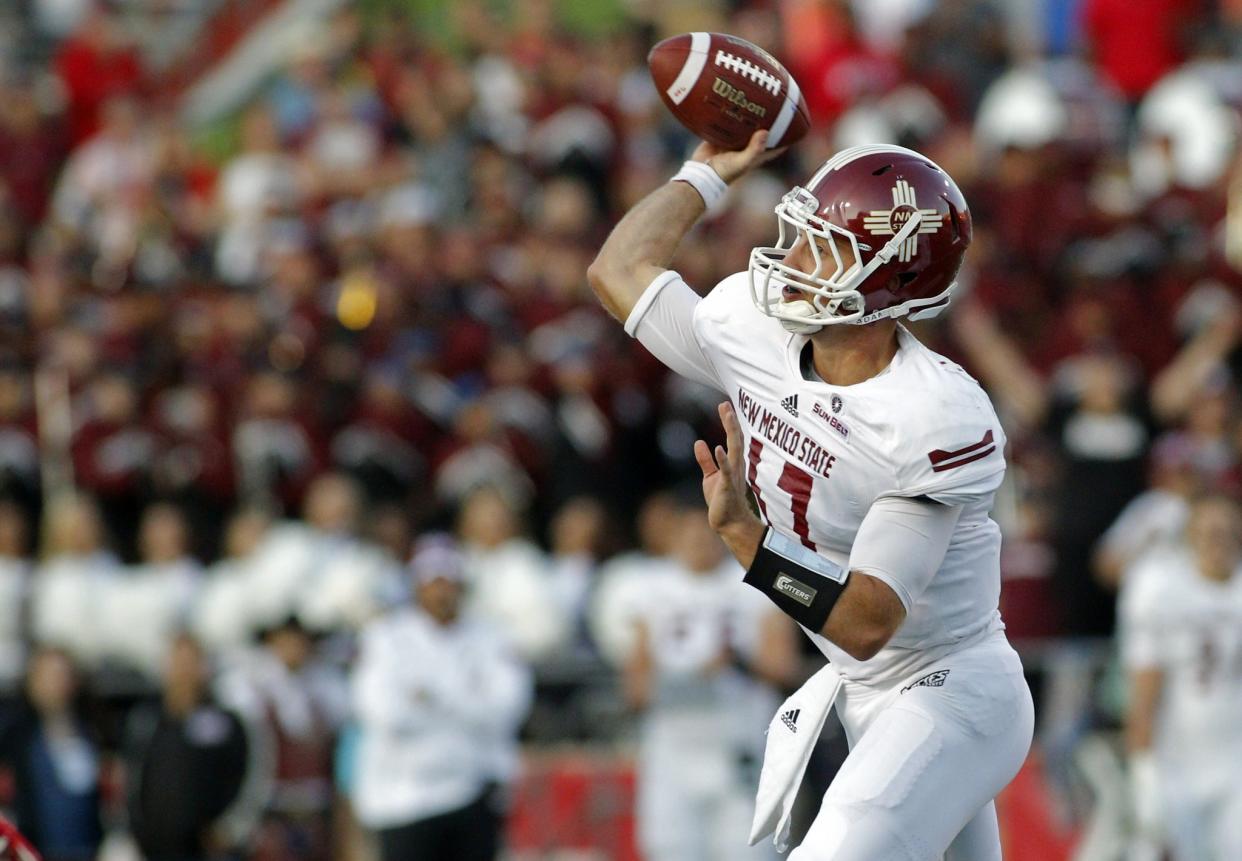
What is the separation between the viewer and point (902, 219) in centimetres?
411

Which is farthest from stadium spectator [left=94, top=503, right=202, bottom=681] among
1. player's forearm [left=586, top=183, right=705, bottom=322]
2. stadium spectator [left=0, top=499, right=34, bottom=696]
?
player's forearm [left=586, top=183, right=705, bottom=322]

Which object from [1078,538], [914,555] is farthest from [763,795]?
[1078,538]

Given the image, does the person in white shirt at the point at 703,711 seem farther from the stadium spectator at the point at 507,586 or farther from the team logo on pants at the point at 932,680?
the team logo on pants at the point at 932,680

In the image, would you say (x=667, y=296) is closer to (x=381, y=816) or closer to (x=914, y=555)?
(x=914, y=555)

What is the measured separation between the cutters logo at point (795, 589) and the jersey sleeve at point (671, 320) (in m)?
0.68

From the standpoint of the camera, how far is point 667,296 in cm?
443

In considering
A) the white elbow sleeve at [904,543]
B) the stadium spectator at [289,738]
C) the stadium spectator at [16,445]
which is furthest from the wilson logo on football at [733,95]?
the stadium spectator at [16,445]

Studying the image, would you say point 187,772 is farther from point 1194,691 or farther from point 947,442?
point 947,442

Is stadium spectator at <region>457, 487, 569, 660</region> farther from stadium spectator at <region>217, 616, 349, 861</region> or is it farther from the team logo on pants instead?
the team logo on pants

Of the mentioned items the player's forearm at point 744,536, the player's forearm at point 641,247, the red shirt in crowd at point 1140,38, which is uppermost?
the player's forearm at point 641,247

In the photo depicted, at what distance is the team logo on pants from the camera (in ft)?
13.9

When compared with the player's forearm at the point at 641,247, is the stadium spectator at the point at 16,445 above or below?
below

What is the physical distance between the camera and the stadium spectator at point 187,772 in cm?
890

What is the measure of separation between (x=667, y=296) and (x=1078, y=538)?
5.15 meters
